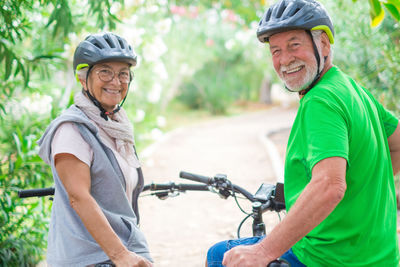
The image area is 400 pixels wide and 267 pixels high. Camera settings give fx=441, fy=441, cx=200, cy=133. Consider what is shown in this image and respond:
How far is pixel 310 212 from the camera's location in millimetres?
1646

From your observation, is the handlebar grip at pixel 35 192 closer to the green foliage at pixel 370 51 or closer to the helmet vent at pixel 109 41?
the helmet vent at pixel 109 41

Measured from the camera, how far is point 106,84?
2455 mm

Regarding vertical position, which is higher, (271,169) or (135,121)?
(135,121)

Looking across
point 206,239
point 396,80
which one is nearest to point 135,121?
point 206,239

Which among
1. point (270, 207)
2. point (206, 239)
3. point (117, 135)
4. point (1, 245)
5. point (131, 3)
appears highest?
point (131, 3)

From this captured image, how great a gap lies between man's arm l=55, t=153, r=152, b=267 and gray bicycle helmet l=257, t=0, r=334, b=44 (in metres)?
1.09

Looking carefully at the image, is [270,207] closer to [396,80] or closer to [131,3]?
[396,80]

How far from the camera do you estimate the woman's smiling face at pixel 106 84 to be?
2.45 metres

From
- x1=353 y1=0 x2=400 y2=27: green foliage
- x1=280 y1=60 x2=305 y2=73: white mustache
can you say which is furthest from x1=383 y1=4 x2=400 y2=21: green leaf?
x1=280 y1=60 x2=305 y2=73: white mustache

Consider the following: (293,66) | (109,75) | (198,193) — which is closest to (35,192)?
(109,75)

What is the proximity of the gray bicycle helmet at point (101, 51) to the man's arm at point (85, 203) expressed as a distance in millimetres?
625

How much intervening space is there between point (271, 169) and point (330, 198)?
27.2ft

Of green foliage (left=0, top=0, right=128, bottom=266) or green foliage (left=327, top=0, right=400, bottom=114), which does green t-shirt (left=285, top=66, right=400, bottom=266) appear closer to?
→ green foliage (left=0, top=0, right=128, bottom=266)

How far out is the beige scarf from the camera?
2.34 m
